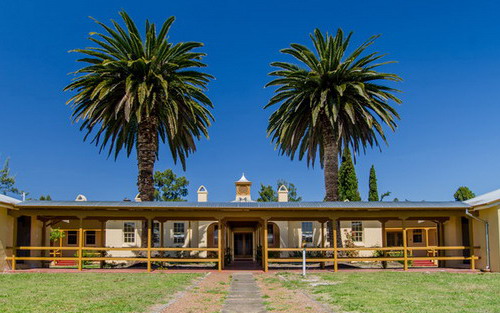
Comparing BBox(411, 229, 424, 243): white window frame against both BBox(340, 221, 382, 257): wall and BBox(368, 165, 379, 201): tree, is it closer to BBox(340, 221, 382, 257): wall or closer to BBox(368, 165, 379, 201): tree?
BBox(340, 221, 382, 257): wall

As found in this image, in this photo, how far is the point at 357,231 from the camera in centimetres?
3469

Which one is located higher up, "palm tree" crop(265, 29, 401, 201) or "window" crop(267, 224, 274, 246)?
"palm tree" crop(265, 29, 401, 201)

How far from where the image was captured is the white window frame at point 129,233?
34.3 meters

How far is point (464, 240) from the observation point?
23.9 metres

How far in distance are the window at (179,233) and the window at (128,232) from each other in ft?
9.45

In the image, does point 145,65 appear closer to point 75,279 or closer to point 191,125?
point 191,125

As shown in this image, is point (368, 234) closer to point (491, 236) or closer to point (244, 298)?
point (491, 236)

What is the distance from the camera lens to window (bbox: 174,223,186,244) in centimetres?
3447

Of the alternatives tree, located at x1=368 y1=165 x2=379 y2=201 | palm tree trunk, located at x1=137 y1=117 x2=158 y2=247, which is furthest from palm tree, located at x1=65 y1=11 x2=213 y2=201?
tree, located at x1=368 y1=165 x2=379 y2=201

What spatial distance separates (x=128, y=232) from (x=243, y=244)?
8262 millimetres

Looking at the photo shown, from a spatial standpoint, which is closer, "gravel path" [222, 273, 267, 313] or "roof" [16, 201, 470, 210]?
"gravel path" [222, 273, 267, 313]

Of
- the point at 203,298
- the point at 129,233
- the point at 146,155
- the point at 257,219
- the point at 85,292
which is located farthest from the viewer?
the point at 129,233

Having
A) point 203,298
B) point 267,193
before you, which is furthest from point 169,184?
point 203,298

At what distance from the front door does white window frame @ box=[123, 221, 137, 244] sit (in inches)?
285
